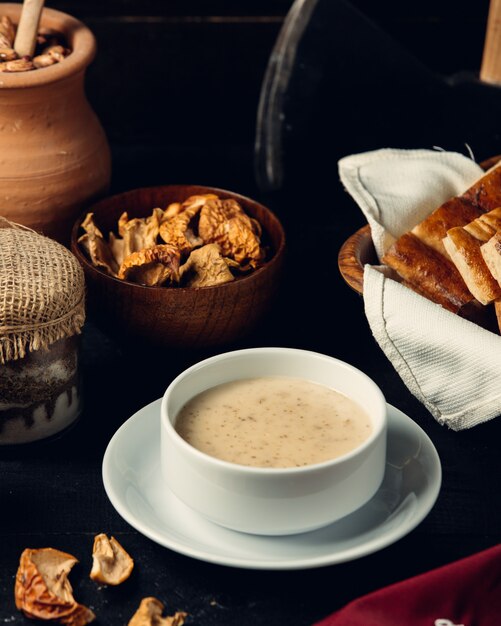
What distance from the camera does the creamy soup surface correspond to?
2.61 ft

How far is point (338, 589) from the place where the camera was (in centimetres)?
80

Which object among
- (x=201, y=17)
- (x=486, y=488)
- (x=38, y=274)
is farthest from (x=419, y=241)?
(x=201, y=17)

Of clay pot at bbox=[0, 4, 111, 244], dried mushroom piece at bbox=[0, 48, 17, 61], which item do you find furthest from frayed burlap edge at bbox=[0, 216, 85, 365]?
dried mushroom piece at bbox=[0, 48, 17, 61]

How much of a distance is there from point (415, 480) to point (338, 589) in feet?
0.38

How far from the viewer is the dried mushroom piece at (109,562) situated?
80cm

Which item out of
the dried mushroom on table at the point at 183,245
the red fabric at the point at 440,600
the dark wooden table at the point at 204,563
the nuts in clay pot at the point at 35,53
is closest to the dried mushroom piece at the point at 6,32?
the nuts in clay pot at the point at 35,53

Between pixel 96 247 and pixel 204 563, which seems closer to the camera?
pixel 204 563

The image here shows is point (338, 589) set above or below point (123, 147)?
above

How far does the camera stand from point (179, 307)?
1.02 meters

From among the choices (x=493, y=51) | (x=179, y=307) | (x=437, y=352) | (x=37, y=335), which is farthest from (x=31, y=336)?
(x=493, y=51)

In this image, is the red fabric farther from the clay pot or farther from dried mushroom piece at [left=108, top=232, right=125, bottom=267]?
the clay pot

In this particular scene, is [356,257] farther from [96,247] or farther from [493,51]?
[493,51]

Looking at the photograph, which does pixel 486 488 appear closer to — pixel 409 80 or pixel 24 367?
pixel 24 367

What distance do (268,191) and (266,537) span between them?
0.80 meters
